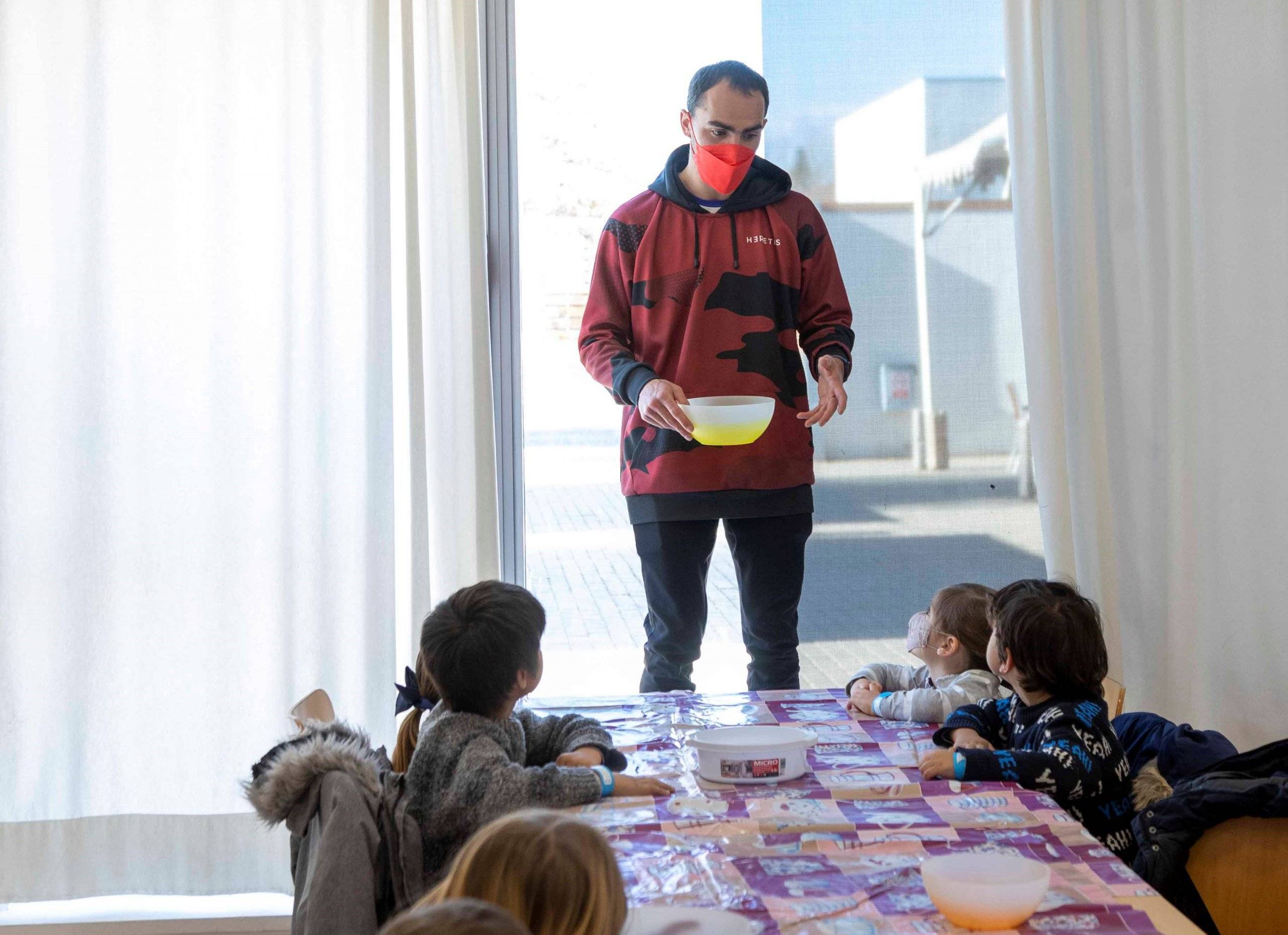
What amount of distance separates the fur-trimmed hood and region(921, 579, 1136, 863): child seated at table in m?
0.66

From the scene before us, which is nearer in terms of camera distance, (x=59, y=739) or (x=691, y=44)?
(x=59, y=739)

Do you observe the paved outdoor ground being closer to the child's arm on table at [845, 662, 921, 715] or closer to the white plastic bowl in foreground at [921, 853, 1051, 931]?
the child's arm on table at [845, 662, 921, 715]

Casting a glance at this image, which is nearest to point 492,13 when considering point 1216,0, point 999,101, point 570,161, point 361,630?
point 570,161

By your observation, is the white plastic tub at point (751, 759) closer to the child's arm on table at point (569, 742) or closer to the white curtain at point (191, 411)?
the child's arm on table at point (569, 742)

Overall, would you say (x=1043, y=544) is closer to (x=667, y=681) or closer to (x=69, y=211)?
(x=667, y=681)

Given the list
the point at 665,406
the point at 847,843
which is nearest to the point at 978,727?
the point at 847,843

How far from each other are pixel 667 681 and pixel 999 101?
1584mm

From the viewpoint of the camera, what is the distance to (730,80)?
2.23 m

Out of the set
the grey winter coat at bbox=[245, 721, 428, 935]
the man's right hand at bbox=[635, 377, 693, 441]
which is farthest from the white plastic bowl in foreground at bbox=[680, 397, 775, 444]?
the grey winter coat at bbox=[245, 721, 428, 935]

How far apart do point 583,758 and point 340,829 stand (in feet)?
1.13

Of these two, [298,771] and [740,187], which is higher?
[740,187]

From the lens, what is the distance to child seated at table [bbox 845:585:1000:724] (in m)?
1.77

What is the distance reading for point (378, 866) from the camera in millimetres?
1255

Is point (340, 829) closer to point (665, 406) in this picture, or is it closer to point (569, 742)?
point (569, 742)
